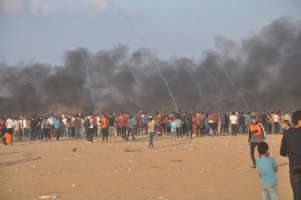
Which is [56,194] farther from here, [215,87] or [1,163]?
[215,87]

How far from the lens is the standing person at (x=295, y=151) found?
8797mm

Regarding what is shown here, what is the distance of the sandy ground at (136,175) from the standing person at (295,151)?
354cm

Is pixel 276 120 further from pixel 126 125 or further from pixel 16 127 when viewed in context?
pixel 16 127

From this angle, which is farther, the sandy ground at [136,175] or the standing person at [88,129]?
the standing person at [88,129]

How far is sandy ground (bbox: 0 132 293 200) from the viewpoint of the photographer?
13.5m

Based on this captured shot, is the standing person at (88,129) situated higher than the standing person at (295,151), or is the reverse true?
the standing person at (88,129)

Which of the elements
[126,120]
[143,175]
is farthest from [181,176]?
[126,120]

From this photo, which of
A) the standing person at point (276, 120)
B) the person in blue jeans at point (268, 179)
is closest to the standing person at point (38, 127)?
the standing person at point (276, 120)

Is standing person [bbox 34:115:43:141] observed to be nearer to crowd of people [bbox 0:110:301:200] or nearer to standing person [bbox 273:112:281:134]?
crowd of people [bbox 0:110:301:200]

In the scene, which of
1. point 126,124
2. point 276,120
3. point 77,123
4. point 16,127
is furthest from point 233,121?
point 16,127

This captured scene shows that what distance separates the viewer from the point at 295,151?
8.95 meters

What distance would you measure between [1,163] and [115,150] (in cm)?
667

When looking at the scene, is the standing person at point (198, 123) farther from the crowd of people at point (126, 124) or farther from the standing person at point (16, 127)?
the standing person at point (16, 127)

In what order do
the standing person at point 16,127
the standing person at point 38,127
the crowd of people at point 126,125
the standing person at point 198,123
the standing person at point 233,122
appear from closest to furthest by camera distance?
the crowd of people at point 126,125 < the standing person at point 38,127 < the standing person at point 198,123 < the standing person at point 233,122 < the standing person at point 16,127
